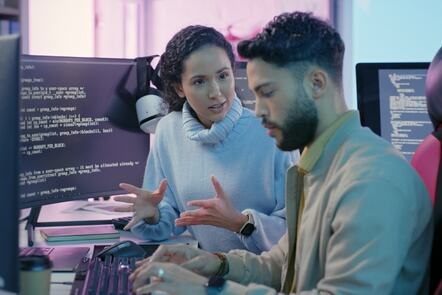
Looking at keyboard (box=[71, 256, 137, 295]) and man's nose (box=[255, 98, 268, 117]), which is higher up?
man's nose (box=[255, 98, 268, 117])

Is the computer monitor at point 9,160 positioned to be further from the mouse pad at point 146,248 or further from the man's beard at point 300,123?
the mouse pad at point 146,248

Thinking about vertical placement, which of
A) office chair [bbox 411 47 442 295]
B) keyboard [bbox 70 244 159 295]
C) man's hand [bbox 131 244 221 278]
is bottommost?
keyboard [bbox 70 244 159 295]

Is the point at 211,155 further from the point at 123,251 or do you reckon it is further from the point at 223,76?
the point at 123,251

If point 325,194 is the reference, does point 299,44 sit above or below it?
above

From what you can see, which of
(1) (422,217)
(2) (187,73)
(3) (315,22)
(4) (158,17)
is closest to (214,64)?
(2) (187,73)

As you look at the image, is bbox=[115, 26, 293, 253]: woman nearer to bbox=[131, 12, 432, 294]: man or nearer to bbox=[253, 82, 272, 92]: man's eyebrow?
bbox=[131, 12, 432, 294]: man

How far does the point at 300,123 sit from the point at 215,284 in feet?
1.34

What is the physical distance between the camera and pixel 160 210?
1.95 metres

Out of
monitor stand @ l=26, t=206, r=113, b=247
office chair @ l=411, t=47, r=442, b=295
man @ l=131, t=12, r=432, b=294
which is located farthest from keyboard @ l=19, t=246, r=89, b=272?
office chair @ l=411, t=47, r=442, b=295

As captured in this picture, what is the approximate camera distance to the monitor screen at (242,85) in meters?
2.34

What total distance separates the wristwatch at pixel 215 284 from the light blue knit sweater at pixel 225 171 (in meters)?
0.36

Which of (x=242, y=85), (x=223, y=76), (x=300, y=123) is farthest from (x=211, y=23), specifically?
(x=300, y=123)

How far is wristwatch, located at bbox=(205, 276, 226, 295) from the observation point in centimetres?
136

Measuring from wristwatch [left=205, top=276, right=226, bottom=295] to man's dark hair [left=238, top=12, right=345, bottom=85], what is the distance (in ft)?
1.59
